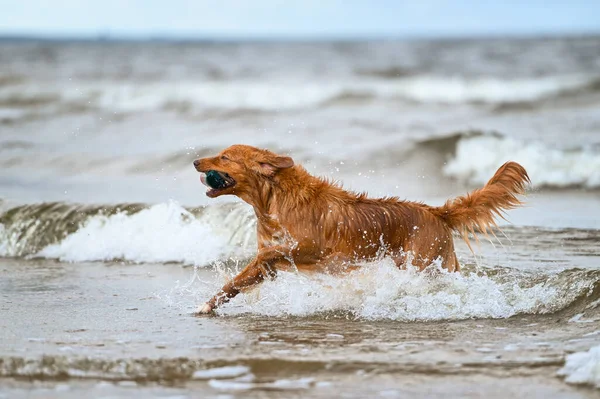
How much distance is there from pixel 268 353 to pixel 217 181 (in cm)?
174

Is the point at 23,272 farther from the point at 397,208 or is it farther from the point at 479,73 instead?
the point at 479,73

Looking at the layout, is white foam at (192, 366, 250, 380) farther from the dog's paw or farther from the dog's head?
the dog's head

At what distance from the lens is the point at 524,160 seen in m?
14.8

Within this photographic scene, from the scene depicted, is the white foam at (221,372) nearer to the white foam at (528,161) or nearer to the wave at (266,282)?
the wave at (266,282)

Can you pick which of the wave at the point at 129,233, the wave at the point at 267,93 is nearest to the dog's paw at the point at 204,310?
the wave at the point at 129,233

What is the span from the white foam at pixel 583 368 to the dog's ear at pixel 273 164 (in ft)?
8.56

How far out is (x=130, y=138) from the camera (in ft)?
62.4

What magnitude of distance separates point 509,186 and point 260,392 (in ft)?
10.1

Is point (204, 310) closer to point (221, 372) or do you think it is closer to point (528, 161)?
point (221, 372)

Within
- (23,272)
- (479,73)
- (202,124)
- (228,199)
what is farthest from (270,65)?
(23,272)

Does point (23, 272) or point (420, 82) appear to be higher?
point (420, 82)

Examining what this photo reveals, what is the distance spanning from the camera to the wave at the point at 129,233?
945 centimetres

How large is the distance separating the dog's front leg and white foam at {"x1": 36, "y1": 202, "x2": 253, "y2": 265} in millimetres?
2519

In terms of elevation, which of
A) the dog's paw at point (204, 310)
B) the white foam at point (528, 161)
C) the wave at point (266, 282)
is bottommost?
the dog's paw at point (204, 310)
